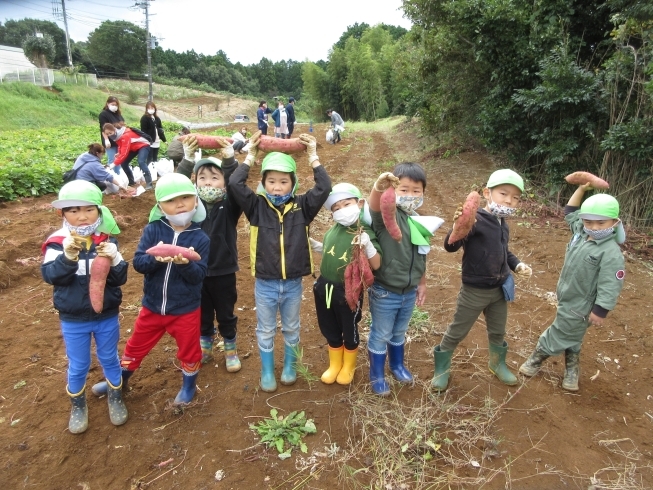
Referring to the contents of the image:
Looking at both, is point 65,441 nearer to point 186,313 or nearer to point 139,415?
point 139,415

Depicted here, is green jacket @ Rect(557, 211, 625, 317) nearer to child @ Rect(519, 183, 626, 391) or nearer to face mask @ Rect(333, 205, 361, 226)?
child @ Rect(519, 183, 626, 391)

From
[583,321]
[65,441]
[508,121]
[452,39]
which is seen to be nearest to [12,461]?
[65,441]

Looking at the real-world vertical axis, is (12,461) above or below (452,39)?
below

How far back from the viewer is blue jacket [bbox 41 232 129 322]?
2561mm

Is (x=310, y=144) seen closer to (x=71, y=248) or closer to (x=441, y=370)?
(x=71, y=248)

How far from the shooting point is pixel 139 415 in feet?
10.1

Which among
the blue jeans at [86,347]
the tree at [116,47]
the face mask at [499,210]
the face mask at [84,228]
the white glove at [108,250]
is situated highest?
the tree at [116,47]

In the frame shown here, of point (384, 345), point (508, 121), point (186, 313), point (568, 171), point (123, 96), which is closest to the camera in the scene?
point (186, 313)

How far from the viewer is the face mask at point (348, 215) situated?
2.91m

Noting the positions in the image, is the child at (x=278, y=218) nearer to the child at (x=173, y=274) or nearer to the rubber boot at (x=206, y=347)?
the child at (x=173, y=274)

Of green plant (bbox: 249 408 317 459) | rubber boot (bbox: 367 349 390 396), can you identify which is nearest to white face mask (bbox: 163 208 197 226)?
green plant (bbox: 249 408 317 459)

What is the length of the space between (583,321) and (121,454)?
11.6 feet

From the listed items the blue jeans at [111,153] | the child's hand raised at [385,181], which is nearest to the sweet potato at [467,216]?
the child's hand raised at [385,181]

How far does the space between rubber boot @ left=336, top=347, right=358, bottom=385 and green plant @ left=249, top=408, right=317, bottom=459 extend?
46 centimetres
